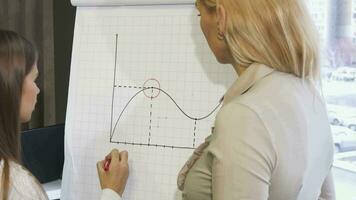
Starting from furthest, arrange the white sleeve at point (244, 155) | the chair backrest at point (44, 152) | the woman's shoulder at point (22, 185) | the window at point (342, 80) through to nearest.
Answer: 1. the chair backrest at point (44, 152)
2. the window at point (342, 80)
3. the woman's shoulder at point (22, 185)
4. the white sleeve at point (244, 155)

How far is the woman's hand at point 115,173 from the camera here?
1169 millimetres

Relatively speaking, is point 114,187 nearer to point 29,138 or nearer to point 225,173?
point 225,173

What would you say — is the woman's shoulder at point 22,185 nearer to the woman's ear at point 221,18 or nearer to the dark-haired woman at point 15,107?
the dark-haired woman at point 15,107

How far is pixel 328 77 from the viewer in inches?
55.7

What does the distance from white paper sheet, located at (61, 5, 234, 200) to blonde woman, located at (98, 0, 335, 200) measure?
0.29 m

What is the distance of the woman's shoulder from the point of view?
941mm

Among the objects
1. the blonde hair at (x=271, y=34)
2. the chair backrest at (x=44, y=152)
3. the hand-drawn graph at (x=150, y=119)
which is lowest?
the chair backrest at (x=44, y=152)

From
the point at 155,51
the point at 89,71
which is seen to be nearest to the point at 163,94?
the point at 155,51

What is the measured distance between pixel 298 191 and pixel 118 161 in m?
0.53

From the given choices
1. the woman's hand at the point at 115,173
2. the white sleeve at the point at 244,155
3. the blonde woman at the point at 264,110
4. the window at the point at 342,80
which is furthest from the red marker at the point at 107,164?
the window at the point at 342,80

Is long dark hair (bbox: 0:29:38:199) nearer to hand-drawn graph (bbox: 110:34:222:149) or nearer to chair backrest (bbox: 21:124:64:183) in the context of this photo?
hand-drawn graph (bbox: 110:34:222:149)

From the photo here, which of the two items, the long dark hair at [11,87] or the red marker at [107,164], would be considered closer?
the long dark hair at [11,87]

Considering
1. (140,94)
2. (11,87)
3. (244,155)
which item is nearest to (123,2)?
(140,94)

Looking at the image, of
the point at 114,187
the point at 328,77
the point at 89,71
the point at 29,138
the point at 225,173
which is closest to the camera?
the point at 225,173
